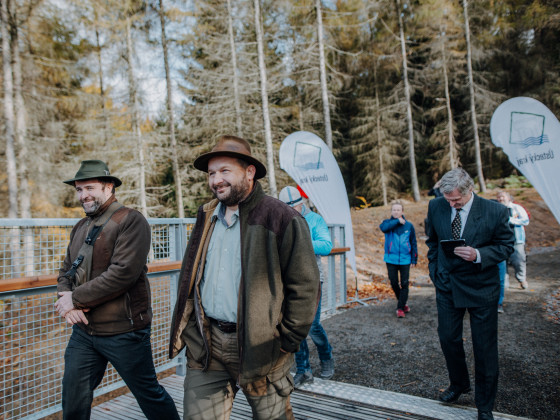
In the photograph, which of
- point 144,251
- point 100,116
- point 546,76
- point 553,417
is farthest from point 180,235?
point 546,76

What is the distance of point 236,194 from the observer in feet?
6.82

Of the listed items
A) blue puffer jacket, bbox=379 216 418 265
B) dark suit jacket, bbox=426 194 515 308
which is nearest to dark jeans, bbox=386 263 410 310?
blue puffer jacket, bbox=379 216 418 265

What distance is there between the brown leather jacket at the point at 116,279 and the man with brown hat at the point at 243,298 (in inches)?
20.8

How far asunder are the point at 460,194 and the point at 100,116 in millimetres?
16305

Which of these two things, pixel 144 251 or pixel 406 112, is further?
pixel 406 112

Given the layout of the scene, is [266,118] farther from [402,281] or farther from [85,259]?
[85,259]

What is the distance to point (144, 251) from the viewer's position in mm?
2582

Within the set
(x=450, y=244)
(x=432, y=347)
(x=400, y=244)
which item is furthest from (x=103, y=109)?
(x=450, y=244)

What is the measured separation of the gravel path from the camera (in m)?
3.57

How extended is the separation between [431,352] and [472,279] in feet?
6.56

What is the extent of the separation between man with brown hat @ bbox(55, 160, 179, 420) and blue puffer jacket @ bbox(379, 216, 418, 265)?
188 inches

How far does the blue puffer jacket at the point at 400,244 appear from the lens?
6.37 m

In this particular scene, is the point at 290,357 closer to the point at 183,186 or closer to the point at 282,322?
the point at 282,322

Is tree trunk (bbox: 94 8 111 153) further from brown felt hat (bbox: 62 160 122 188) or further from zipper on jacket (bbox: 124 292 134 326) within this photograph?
zipper on jacket (bbox: 124 292 134 326)
